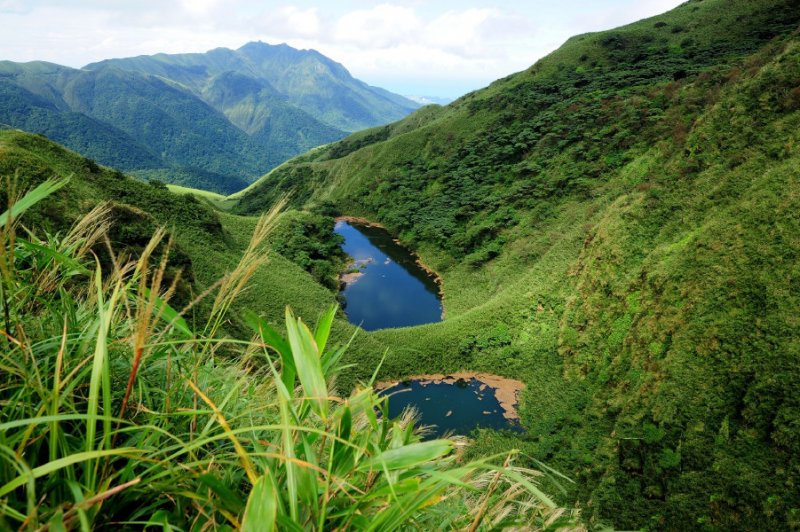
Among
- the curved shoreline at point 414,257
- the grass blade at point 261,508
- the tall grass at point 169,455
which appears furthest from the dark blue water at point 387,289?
the grass blade at point 261,508

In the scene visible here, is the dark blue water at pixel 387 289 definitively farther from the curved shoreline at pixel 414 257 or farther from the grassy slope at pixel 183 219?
the grassy slope at pixel 183 219

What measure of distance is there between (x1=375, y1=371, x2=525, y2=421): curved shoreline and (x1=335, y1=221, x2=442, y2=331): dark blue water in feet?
19.2

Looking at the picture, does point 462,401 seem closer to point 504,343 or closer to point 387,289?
point 504,343

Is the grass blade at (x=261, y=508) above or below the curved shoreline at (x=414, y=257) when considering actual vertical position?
above

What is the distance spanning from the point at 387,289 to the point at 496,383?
17621mm

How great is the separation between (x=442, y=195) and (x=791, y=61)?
34112 millimetres

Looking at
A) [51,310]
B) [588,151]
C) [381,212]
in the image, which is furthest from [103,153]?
[51,310]

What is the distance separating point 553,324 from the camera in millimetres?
21625

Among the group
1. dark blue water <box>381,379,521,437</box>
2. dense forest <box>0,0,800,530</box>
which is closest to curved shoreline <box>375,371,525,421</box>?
dark blue water <box>381,379,521,437</box>

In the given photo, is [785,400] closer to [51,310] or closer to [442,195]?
[51,310]

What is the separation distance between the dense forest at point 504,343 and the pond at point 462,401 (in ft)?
3.45

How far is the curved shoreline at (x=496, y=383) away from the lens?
19045mm

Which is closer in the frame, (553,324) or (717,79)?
(553,324)

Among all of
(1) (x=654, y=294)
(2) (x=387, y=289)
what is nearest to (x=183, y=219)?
(2) (x=387, y=289)
